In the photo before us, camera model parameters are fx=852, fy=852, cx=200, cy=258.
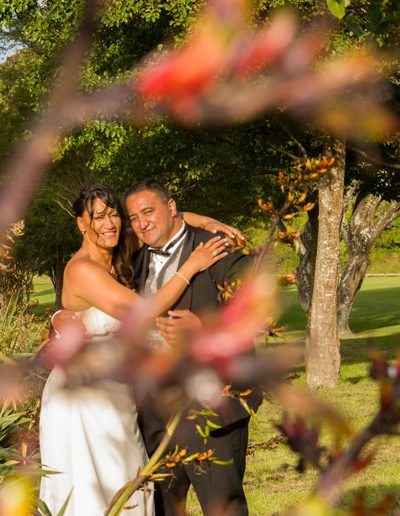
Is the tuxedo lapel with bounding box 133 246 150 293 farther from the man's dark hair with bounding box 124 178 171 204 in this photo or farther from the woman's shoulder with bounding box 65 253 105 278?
the woman's shoulder with bounding box 65 253 105 278

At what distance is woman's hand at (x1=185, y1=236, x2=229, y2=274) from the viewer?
3.04 m

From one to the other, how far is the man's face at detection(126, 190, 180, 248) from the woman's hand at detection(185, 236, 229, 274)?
39.5 inches

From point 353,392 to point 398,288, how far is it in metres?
40.7

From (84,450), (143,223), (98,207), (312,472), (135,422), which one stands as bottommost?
(312,472)

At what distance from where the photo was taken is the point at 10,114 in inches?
37.5

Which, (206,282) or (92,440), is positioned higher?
(206,282)

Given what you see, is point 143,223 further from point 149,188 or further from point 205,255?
point 205,255

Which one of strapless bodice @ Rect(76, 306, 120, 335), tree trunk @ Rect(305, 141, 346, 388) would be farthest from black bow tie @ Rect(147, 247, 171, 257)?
tree trunk @ Rect(305, 141, 346, 388)

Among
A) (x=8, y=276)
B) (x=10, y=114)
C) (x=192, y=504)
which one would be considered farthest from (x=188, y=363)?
(x=8, y=276)

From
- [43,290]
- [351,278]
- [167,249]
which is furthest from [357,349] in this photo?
[43,290]

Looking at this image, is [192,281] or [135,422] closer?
[192,281]

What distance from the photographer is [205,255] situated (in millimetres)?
3352

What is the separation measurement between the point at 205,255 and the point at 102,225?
79 centimetres

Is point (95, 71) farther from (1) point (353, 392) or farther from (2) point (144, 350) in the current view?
(2) point (144, 350)
